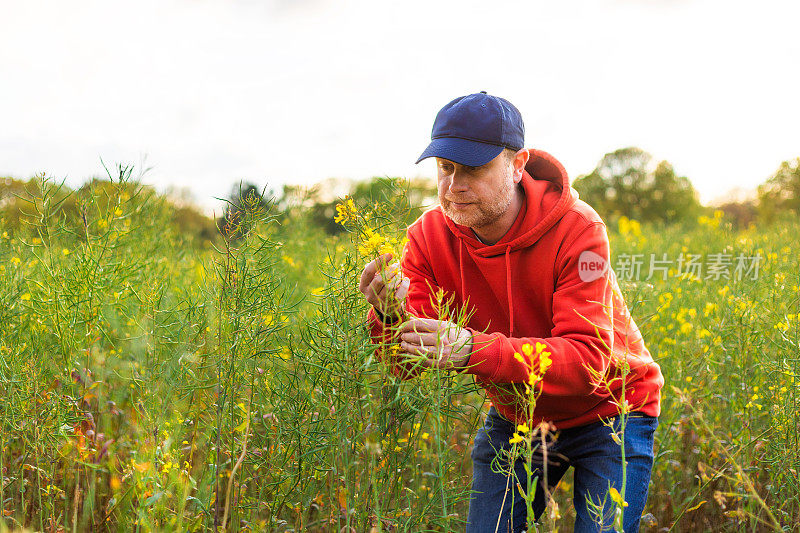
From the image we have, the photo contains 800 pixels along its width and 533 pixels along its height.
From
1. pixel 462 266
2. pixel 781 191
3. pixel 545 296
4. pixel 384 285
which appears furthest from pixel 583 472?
pixel 781 191

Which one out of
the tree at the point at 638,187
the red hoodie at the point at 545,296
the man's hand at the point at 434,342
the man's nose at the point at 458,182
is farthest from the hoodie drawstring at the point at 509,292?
the tree at the point at 638,187

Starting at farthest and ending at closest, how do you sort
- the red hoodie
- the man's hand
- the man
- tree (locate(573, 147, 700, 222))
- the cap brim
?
tree (locate(573, 147, 700, 222)), the cap brim, the man, the red hoodie, the man's hand

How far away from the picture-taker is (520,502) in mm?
2238

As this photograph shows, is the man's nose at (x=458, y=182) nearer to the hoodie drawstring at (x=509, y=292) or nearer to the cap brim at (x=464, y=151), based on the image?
the cap brim at (x=464, y=151)

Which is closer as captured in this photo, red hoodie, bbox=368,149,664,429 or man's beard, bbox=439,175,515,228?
red hoodie, bbox=368,149,664,429

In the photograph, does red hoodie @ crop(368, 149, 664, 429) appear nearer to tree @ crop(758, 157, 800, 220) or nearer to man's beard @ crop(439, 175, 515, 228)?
man's beard @ crop(439, 175, 515, 228)

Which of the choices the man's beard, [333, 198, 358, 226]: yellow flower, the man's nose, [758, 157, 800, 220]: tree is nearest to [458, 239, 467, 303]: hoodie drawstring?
the man's beard

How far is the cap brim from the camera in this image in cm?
213

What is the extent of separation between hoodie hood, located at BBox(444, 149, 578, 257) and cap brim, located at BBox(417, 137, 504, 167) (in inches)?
9.6

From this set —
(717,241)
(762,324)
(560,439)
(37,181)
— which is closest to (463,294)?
(560,439)

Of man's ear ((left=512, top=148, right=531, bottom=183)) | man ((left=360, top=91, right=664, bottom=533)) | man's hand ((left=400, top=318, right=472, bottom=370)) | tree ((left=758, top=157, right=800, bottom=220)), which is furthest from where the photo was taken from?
tree ((left=758, top=157, right=800, bottom=220))

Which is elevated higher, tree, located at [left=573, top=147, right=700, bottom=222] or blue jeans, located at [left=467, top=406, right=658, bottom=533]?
tree, located at [left=573, top=147, right=700, bottom=222]

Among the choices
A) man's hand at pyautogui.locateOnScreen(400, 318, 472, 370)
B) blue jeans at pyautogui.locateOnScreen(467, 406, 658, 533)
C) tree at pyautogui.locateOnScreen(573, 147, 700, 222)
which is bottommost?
blue jeans at pyautogui.locateOnScreen(467, 406, 658, 533)

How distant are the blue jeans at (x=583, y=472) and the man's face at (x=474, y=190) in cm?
73
